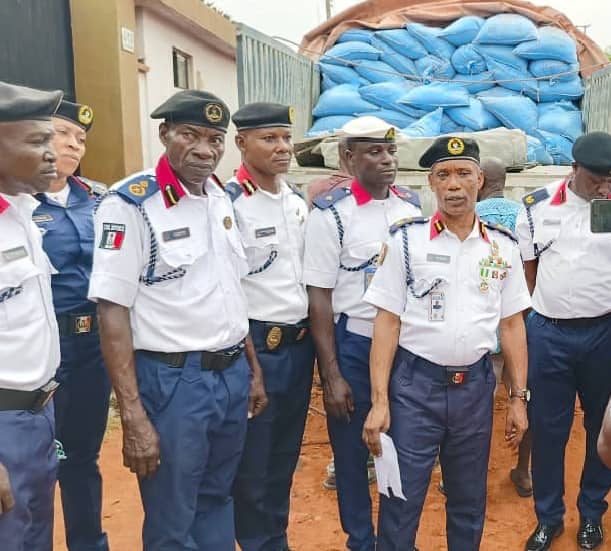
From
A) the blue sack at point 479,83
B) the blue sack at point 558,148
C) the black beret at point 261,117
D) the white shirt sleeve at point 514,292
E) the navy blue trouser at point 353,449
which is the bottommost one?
the navy blue trouser at point 353,449

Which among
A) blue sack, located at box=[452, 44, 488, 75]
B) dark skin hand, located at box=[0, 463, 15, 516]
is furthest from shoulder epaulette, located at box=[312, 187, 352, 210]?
blue sack, located at box=[452, 44, 488, 75]

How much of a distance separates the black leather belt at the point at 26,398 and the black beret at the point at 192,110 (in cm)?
89

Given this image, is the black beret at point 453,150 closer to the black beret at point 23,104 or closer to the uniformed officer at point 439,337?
the uniformed officer at point 439,337

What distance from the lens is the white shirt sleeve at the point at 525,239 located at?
2.87m

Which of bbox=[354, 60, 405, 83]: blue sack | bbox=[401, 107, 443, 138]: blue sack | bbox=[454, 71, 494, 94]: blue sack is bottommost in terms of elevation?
bbox=[401, 107, 443, 138]: blue sack

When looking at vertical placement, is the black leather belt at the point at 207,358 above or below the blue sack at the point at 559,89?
below

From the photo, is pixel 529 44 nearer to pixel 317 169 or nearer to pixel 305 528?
pixel 317 169

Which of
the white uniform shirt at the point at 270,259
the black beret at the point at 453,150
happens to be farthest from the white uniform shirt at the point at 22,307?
the black beret at the point at 453,150

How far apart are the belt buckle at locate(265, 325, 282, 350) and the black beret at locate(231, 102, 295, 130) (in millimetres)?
804

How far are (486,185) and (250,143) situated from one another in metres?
1.76

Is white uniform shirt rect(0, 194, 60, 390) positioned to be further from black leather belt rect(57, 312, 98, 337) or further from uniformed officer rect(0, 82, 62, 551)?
black leather belt rect(57, 312, 98, 337)

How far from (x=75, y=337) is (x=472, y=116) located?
4432mm

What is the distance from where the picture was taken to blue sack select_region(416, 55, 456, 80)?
20.4 ft

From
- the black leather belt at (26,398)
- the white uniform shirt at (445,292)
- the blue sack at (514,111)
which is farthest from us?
the blue sack at (514,111)
